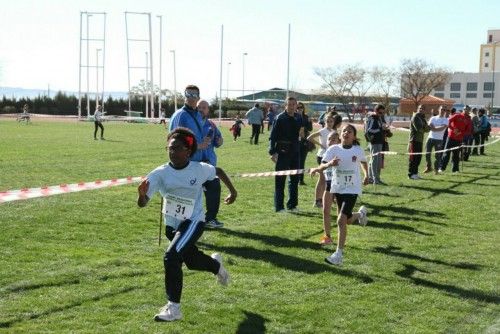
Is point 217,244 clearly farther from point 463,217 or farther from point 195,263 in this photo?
point 463,217

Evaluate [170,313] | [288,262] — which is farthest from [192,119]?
[170,313]

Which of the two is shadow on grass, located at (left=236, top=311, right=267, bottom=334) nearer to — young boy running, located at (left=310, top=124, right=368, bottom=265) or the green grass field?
the green grass field

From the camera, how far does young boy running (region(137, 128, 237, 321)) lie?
575cm

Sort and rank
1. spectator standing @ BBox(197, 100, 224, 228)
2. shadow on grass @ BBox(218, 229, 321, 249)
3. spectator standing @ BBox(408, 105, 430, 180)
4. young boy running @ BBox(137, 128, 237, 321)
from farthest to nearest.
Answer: spectator standing @ BBox(408, 105, 430, 180), spectator standing @ BBox(197, 100, 224, 228), shadow on grass @ BBox(218, 229, 321, 249), young boy running @ BBox(137, 128, 237, 321)

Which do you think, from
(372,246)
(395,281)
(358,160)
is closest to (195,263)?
(395,281)

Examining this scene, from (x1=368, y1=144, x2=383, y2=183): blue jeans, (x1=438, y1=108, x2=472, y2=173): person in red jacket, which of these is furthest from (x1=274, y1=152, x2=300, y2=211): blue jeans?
(x1=438, y1=108, x2=472, y2=173): person in red jacket

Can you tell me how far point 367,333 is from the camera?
18.4 feet

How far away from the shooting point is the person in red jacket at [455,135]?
20109 mm

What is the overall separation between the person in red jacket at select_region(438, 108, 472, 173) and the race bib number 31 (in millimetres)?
15455

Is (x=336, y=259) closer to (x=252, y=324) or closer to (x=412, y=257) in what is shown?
(x=412, y=257)

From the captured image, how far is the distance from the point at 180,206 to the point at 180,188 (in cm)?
17

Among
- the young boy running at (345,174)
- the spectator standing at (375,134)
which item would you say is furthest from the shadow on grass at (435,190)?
the young boy running at (345,174)

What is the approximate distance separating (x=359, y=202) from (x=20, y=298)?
8.11 m

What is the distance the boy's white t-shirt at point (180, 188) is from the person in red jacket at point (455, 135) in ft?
50.4
